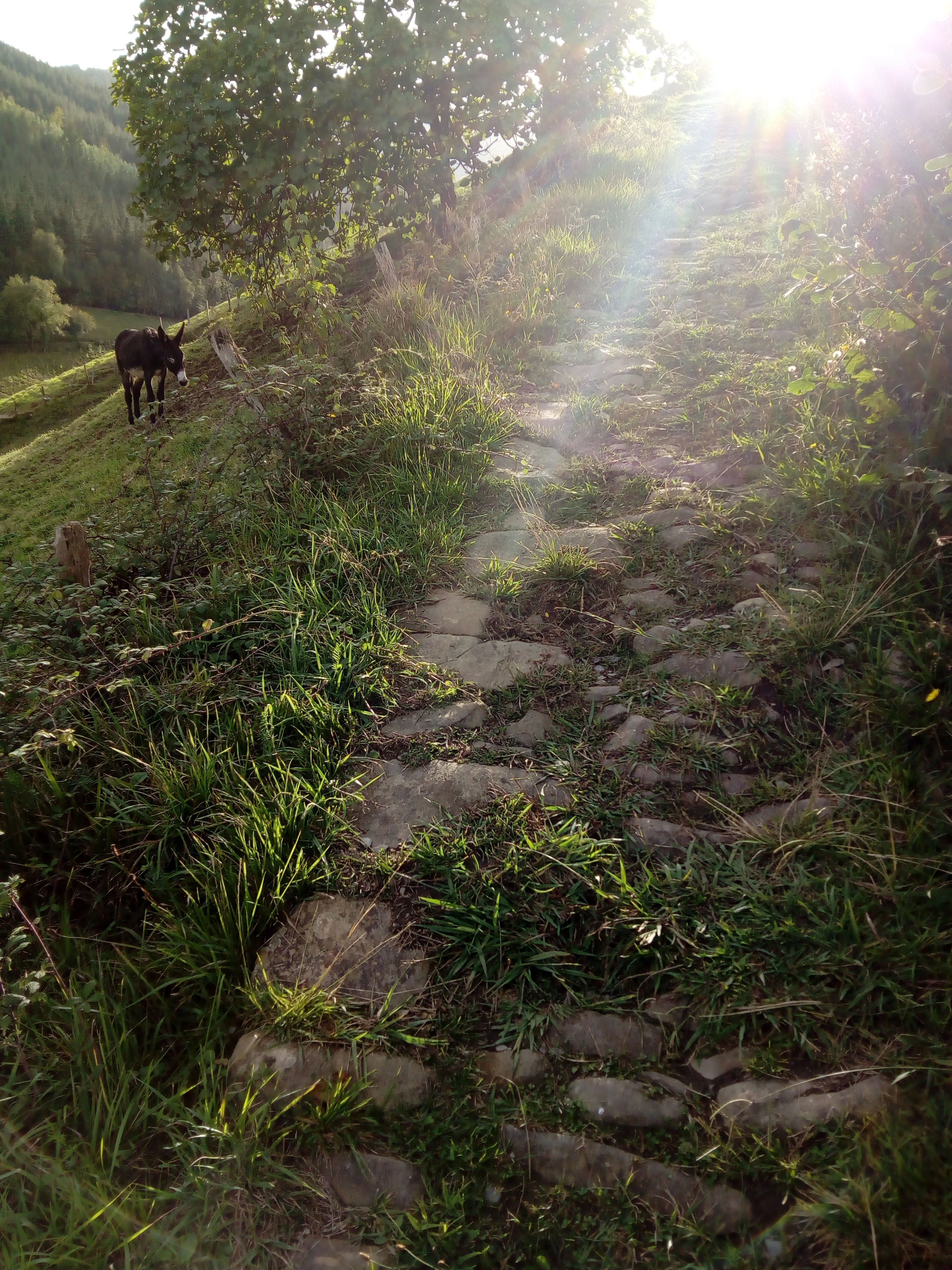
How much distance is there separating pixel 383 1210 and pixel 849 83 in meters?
4.34

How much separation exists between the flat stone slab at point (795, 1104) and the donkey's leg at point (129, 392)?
9.76 meters

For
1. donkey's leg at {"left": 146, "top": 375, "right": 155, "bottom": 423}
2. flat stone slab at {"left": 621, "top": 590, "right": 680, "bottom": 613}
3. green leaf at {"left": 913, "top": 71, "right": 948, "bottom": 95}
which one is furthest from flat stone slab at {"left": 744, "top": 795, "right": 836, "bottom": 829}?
donkey's leg at {"left": 146, "top": 375, "right": 155, "bottom": 423}

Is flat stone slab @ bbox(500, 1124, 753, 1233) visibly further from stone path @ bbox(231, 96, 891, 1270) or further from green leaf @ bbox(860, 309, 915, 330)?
green leaf @ bbox(860, 309, 915, 330)

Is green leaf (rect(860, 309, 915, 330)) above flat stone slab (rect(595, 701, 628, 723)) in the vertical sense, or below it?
above

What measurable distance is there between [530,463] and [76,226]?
3266 inches

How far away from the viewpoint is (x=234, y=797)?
8.61 feet

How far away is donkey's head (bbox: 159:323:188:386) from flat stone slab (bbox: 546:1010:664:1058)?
337 inches

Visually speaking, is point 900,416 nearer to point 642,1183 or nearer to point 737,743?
point 737,743

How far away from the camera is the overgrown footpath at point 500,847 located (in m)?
1.67

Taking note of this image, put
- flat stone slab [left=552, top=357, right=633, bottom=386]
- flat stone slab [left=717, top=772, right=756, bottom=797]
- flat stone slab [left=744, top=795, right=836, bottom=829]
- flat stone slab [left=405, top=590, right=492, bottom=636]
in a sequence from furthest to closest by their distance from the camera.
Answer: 1. flat stone slab [left=552, top=357, right=633, bottom=386]
2. flat stone slab [left=405, top=590, right=492, bottom=636]
3. flat stone slab [left=717, top=772, right=756, bottom=797]
4. flat stone slab [left=744, top=795, right=836, bottom=829]

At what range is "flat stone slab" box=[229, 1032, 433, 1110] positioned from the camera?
1883mm

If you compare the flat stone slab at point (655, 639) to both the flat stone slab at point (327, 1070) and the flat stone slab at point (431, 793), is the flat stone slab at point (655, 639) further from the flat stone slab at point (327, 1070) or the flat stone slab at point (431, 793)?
the flat stone slab at point (327, 1070)

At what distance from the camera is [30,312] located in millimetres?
54656

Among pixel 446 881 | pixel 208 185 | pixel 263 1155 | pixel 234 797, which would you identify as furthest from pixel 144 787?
pixel 208 185
